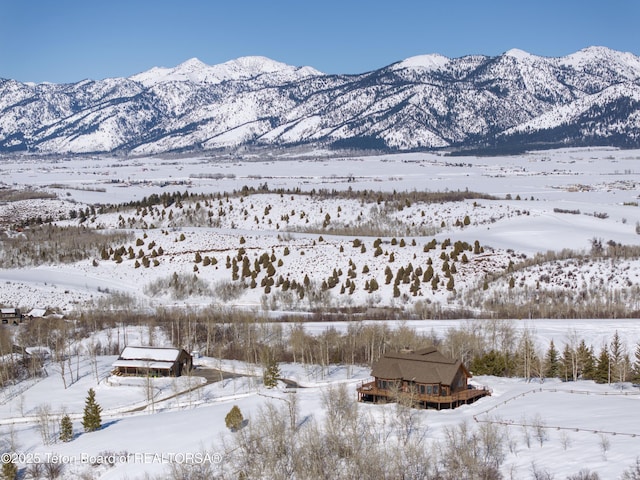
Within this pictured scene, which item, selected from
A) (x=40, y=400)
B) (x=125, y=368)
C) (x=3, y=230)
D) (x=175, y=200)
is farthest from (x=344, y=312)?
(x=3, y=230)

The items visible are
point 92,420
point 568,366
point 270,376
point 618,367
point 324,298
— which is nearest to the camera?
point 92,420

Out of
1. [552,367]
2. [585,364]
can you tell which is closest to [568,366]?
[552,367]

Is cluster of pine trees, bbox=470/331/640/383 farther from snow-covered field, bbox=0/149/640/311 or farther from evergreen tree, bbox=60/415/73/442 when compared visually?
snow-covered field, bbox=0/149/640/311

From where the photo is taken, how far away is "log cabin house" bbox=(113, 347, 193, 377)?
64.9m

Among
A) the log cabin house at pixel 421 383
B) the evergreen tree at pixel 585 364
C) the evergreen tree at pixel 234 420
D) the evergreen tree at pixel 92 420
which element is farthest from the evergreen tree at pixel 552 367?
the evergreen tree at pixel 92 420

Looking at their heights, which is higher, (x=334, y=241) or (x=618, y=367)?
(x=334, y=241)

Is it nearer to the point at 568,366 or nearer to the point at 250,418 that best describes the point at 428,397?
the point at 250,418

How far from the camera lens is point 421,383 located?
49.9 m

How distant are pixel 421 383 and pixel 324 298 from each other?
45.9 meters

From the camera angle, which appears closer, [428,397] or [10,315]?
[428,397]

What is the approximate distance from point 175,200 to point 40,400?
3926 inches

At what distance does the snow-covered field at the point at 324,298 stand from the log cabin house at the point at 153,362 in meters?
1.38

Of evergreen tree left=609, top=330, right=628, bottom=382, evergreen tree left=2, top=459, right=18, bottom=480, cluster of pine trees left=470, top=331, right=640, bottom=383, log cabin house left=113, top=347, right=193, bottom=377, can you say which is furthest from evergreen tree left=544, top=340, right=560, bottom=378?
evergreen tree left=2, top=459, right=18, bottom=480

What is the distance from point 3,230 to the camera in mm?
150250
